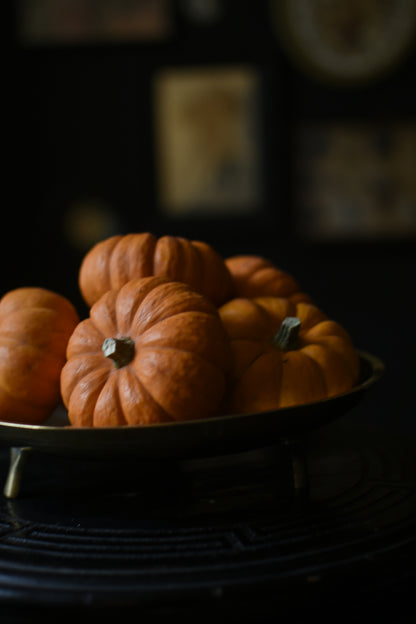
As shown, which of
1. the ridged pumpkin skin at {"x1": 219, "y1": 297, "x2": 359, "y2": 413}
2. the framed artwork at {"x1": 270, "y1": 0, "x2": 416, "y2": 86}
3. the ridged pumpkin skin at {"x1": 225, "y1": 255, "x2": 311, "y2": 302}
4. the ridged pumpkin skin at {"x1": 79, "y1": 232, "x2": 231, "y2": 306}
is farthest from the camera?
the framed artwork at {"x1": 270, "y1": 0, "x2": 416, "y2": 86}

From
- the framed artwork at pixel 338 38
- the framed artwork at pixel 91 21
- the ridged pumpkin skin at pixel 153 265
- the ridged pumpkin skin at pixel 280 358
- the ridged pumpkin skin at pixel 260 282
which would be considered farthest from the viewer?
the framed artwork at pixel 91 21

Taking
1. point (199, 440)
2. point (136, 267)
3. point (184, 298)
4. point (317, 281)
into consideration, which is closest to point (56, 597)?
point (199, 440)

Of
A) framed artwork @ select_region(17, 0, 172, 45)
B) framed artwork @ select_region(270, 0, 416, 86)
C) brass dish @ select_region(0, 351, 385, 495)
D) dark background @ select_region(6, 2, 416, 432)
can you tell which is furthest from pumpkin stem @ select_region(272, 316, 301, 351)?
framed artwork @ select_region(17, 0, 172, 45)

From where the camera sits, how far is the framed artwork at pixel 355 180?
294cm

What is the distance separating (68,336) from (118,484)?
23cm

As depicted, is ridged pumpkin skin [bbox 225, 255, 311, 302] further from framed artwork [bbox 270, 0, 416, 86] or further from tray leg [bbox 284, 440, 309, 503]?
framed artwork [bbox 270, 0, 416, 86]

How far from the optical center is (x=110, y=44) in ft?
10.0

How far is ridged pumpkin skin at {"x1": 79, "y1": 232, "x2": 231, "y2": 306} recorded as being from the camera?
1.02 m

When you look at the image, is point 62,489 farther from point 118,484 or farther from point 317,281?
point 317,281

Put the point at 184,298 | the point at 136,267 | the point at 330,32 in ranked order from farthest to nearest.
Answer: the point at 330,32, the point at 136,267, the point at 184,298

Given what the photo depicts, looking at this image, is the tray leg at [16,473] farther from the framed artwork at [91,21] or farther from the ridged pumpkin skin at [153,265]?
the framed artwork at [91,21]

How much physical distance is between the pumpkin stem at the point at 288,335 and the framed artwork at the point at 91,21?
2436 millimetres

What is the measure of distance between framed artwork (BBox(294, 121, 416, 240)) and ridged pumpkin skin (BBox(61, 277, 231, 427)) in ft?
7.22

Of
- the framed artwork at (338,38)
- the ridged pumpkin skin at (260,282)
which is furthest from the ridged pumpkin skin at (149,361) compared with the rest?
the framed artwork at (338,38)
